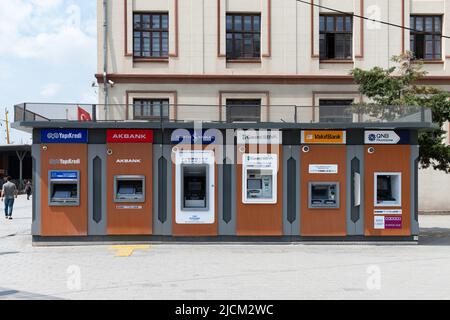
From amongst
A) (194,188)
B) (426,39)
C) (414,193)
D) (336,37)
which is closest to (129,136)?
(194,188)

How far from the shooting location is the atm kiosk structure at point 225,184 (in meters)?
16.1

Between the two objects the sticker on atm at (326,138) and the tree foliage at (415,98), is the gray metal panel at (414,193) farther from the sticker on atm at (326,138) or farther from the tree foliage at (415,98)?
the sticker on atm at (326,138)

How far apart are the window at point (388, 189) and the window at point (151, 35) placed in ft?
50.6

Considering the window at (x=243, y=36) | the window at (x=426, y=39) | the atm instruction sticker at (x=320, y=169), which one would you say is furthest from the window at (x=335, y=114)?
the window at (x=426, y=39)

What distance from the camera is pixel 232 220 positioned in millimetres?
16172

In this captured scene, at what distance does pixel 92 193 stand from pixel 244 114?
4.39 metres

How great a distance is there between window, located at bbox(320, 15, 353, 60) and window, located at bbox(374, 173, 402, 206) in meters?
14.2

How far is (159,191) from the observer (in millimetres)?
16203

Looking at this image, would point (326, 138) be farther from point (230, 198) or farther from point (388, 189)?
point (230, 198)

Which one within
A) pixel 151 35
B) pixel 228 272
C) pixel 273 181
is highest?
pixel 151 35

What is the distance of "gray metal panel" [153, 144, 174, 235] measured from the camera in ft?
53.1
